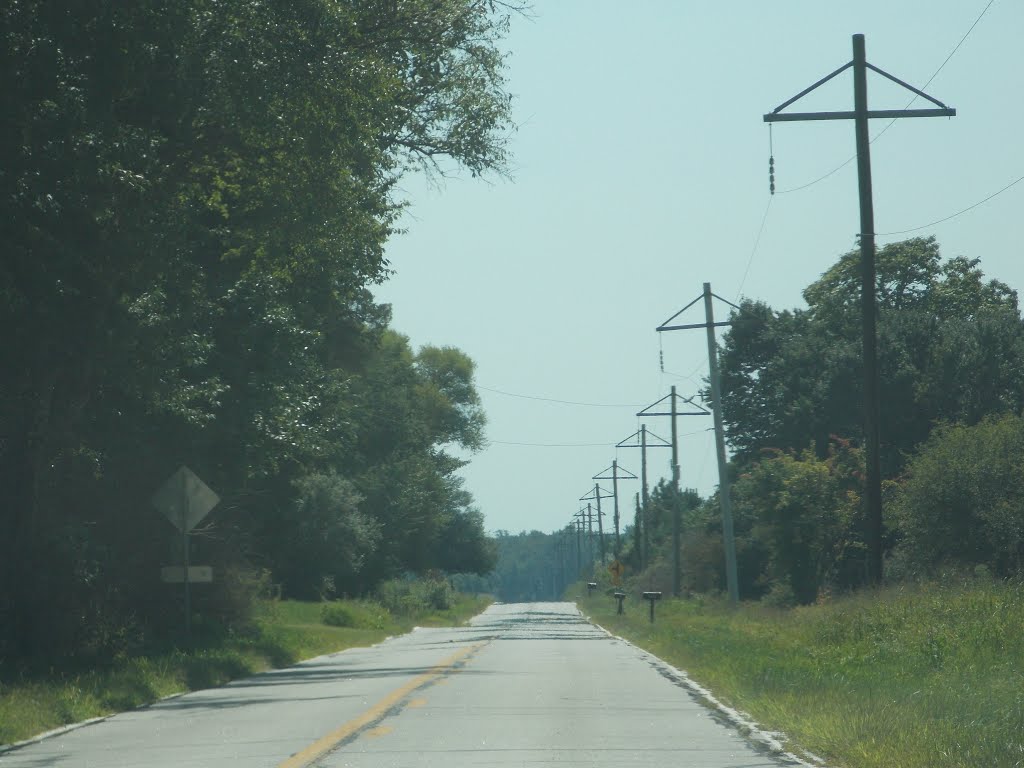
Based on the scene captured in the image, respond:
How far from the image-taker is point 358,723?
1434 cm

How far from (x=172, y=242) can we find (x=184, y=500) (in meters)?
5.03

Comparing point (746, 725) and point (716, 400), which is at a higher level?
point (716, 400)

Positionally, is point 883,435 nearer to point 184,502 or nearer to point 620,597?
point 620,597

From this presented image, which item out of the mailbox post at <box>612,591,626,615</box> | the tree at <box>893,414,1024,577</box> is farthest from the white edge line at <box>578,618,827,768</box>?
the mailbox post at <box>612,591,626,615</box>

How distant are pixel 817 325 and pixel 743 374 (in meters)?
6.41

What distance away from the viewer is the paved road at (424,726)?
38.3 ft

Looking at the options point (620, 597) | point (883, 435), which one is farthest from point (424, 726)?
point (883, 435)

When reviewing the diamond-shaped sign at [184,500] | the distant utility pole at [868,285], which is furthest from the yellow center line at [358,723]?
the distant utility pole at [868,285]

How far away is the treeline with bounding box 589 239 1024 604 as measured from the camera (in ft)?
114

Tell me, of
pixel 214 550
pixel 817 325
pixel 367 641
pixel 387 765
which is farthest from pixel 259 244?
pixel 817 325

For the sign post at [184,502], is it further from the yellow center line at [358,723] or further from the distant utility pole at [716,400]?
the distant utility pole at [716,400]

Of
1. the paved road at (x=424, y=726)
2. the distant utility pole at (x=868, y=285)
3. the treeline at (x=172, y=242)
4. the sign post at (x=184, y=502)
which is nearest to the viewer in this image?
the paved road at (x=424, y=726)

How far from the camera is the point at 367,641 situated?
42.0 meters

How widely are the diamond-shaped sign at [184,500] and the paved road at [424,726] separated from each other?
2735 millimetres
